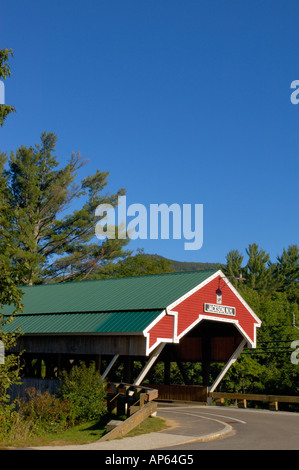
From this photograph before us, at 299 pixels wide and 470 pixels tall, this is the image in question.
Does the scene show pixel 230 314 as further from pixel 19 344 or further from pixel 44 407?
pixel 44 407

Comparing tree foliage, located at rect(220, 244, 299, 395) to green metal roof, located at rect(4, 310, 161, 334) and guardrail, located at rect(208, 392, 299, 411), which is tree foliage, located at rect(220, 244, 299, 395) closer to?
guardrail, located at rect(208, 392, 299, 411)

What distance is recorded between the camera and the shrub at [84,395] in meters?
21.2

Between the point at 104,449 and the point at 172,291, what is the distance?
52.8 ft

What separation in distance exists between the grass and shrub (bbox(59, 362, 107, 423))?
519 millimetres

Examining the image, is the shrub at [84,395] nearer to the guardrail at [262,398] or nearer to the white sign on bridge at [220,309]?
the white sign on bridge at [220,309]

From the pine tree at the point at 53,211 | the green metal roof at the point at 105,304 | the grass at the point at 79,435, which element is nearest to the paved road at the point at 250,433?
the grass at the point at 79,435

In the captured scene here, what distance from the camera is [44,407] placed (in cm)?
2106

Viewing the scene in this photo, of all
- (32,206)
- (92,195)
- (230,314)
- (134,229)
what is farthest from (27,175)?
(230,314)

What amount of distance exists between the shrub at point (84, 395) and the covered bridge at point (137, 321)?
176 inches

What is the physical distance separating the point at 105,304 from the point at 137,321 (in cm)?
407

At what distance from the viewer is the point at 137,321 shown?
90.0ft

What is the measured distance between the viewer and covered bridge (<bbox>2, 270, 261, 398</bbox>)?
27.8 m

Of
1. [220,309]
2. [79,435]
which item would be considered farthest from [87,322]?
[79,435]
